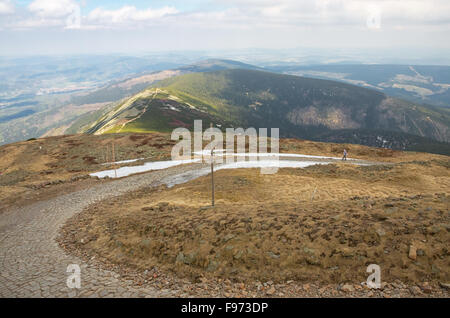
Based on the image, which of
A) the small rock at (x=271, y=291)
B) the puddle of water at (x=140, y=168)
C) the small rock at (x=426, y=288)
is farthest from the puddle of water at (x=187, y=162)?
the small rock at (x=426, y=288)

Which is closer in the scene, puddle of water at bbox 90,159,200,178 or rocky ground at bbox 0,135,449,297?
rocky ground at bbox 0,135,449,297

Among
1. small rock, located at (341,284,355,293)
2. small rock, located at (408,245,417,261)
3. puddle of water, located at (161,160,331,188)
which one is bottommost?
puddle of water, located at (161,160,331,188)

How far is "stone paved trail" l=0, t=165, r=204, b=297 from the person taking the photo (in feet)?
39.4

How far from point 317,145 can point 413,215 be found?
1998 inches

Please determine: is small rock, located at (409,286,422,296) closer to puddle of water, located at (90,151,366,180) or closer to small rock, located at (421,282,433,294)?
small rock, located at (421,282,433,294)

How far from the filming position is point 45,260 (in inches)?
617

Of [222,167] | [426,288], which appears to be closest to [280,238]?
[426,288]

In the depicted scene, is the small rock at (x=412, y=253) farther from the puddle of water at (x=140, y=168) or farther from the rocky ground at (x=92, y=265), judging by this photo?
the puddle of water at (x=140, y=168)

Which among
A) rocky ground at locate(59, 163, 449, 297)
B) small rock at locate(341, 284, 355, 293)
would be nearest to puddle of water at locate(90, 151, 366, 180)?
rocky ground at locate(59, 163, 449, 297)

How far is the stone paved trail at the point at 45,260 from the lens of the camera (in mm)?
12008

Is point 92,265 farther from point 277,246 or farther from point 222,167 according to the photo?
point 222,167

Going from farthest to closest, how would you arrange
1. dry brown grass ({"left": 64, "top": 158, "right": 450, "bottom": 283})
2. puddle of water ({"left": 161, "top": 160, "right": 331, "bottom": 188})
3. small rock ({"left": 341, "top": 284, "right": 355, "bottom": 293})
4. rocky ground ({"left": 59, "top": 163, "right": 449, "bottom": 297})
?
puddle of water ({"left": 161, "top": 160, "right": 331, "bottom": 188}), dry brown grass ({"left": 64, "top": 158, "right": 450, "bottom": 283}), rocky ground ({"left": 59, "top": 163, "right": 449, "bottom": 297}), small rock ({"left": 341, "top": 284, "right": 355, "bottom": 293})
